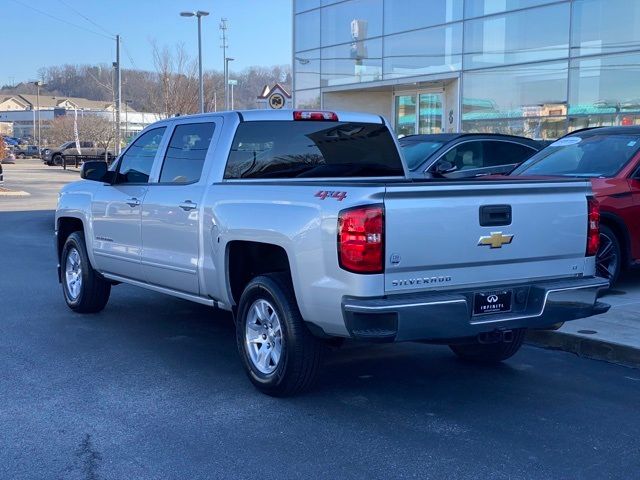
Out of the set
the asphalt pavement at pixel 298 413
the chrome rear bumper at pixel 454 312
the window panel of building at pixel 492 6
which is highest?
the window panel of building at pixel 492 6

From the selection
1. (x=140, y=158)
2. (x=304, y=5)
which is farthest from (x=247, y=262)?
(x=304, y=5)

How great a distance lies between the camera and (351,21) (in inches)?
905

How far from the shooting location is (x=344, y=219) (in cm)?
450

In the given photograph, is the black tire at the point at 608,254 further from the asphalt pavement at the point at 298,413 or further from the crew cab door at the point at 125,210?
the crew cab door at the point at 125,210

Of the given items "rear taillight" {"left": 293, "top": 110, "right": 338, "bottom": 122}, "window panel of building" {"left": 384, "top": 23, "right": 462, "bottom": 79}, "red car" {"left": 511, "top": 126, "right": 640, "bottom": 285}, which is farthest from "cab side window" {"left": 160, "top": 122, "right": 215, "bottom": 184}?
"window panel of building" {"left": 384, "top": 23, "right": 462, "bottom": 79}


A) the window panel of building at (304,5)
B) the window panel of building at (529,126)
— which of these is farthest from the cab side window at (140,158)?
the window panel of building at (304,5)

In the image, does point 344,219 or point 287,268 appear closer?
point 344,219

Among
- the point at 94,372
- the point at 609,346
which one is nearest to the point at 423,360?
the point at 609,346

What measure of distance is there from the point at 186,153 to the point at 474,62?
14.3 meters

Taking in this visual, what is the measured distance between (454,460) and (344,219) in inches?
59.8

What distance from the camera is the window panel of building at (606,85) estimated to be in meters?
16.0

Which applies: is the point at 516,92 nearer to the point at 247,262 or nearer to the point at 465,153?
the point at 465,153

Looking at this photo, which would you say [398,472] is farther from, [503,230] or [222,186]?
[222,186]

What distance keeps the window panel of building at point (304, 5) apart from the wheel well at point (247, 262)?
19876 mm
